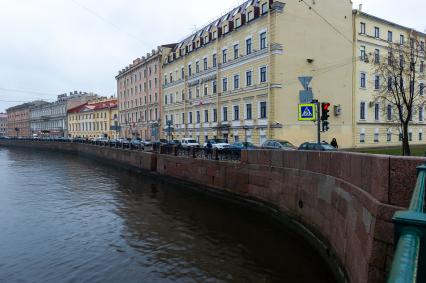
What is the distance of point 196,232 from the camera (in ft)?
41.6

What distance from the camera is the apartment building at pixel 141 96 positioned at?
55.8 meters

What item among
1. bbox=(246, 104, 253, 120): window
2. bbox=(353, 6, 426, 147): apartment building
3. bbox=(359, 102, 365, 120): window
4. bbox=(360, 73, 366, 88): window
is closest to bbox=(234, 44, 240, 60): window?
bbox=(246, 104, 253, 120): window

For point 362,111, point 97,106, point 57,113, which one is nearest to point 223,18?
point 362,111

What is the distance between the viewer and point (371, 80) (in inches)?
1462

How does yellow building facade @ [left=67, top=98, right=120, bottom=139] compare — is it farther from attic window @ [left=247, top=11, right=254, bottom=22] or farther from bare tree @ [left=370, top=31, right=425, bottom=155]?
bare tree @ [left=370, top=31, right=425, bottom=155]

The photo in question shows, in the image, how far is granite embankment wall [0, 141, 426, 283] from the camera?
5.08 meters

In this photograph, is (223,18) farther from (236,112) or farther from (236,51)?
(236,112)

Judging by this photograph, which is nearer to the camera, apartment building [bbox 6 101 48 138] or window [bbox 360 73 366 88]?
window [bbox 360 73 366 88]

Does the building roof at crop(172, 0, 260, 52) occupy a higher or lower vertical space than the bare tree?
higher

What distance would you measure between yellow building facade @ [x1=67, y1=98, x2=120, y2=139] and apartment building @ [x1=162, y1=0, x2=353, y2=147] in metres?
36.9

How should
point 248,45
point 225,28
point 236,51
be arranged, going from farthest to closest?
1. point 225,28
2. point 236,51
3. point 248,45

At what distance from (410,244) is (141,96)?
206ft

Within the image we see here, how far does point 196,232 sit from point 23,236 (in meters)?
5.93

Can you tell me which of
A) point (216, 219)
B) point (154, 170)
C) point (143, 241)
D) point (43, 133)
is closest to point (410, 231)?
point (143, 241)
